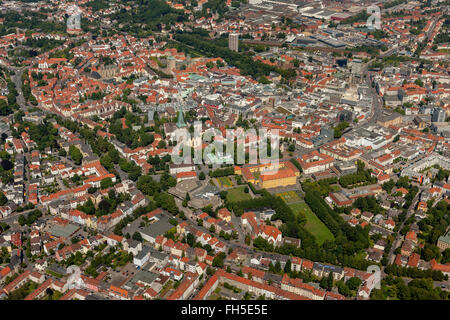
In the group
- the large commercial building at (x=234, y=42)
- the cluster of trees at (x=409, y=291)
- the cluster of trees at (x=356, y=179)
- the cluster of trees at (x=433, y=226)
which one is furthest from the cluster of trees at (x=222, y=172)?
the large commercial building at (x=234, y=42)

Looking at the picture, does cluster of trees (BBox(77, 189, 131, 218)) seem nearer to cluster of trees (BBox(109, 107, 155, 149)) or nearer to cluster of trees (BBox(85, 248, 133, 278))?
cluster of trees (BBox(85, 248, 133, 278))

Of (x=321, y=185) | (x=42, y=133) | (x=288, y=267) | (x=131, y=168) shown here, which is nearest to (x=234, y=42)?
(x=42, y=133)

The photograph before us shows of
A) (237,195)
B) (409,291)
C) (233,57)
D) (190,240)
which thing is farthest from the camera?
(233,57)

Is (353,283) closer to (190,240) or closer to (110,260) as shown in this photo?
(190,240)

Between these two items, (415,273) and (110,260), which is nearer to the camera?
(415,273)

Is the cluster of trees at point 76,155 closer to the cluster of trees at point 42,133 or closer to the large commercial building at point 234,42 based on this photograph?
the cluster of trees at point 42,133

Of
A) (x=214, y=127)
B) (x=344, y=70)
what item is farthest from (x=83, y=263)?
(x=344, y=70)

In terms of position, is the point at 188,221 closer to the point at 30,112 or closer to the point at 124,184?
the point at 124,184
